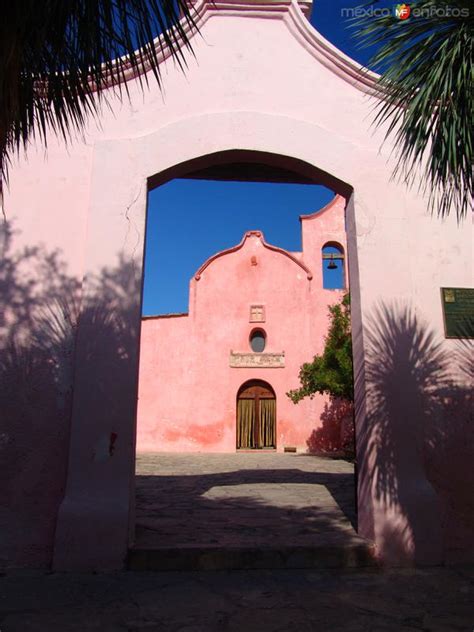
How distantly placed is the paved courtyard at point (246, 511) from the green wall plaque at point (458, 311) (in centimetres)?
205

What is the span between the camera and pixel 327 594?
3.35 metres

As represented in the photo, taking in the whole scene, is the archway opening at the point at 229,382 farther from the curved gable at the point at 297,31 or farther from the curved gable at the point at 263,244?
the curved gable at the point at 297,31

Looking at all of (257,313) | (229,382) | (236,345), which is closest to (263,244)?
(257,313)

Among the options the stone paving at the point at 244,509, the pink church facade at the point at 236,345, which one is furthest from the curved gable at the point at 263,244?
the stone paving at the point at 244,509

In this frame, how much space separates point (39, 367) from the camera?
14.2ft

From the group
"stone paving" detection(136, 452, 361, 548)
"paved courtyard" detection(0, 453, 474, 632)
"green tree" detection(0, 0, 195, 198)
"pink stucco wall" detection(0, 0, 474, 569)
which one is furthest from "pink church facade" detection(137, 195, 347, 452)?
"green tree" detection(0, 0, 195, 198)

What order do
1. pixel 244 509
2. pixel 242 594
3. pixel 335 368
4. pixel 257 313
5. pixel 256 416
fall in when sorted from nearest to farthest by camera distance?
pixel 242 594
pixel 244 509
pixel 335 368
pixel 256 416
pixel 257 313

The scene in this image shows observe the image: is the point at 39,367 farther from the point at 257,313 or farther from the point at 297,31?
the point at 257,313

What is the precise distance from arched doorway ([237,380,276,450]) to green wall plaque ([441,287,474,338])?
14.9 m

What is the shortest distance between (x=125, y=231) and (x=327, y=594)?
3297mm

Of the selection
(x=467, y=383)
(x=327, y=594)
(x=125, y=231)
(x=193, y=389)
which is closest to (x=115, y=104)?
(x=125, y=231)

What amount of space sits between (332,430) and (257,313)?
5276 millimetres

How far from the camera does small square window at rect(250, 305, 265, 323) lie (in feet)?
65.8

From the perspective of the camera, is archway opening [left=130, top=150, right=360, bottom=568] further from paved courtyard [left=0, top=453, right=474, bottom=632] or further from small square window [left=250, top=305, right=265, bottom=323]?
paved courtyard [left=0, top=453, right=474, bottom=632]
